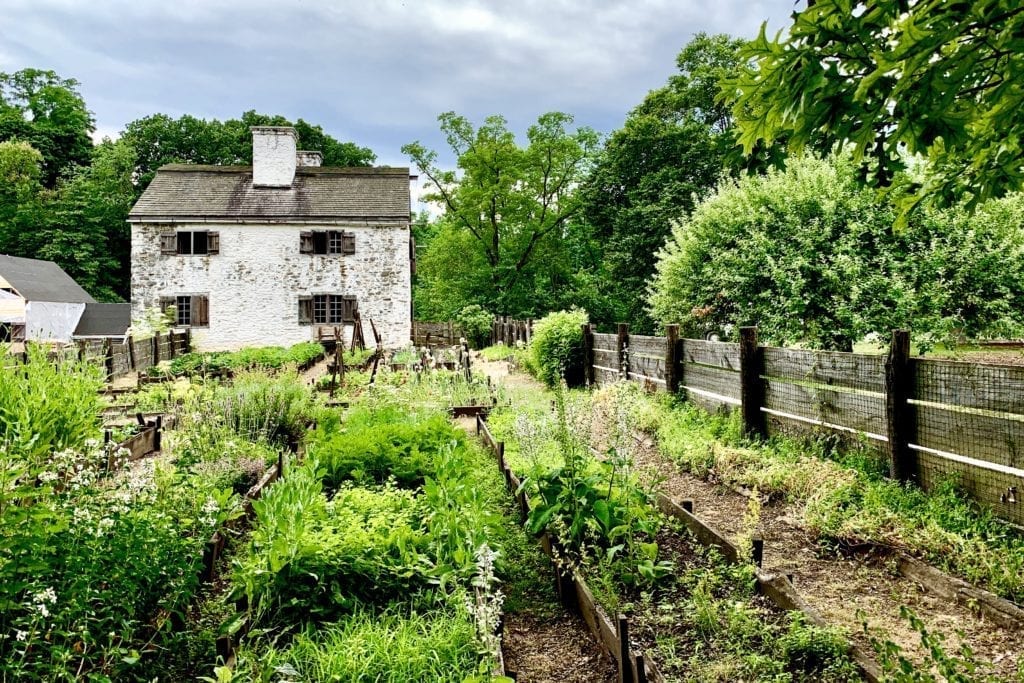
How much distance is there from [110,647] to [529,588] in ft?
7.44

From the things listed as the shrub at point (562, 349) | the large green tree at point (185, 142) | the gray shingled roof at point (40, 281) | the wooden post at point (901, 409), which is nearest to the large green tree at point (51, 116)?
the large green tree at point (185, 142)

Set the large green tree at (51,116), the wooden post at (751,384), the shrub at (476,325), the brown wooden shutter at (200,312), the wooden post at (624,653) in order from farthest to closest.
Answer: the large green tree at (51,116) < the shrub at (476,325) < the brown wooden shutter at (200,312) < the wooden post at (751,384) < the wooden post at (624,653)

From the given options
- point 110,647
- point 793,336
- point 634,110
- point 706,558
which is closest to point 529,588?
point 706,558

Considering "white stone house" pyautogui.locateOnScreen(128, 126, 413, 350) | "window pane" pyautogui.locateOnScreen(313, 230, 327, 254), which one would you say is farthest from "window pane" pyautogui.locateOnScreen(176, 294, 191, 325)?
"window pane" pyautogui.locateOnScreen(313, 230, 327, 254)

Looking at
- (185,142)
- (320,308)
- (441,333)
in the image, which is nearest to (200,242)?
(320,308)

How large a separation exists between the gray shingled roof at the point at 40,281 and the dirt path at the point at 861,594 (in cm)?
3629

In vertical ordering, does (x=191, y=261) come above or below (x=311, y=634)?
above

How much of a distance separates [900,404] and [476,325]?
Answer: 25.9m

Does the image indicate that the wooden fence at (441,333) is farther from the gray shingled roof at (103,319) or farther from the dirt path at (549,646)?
the dirt path at (549,646)

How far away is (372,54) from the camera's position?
45.8ft

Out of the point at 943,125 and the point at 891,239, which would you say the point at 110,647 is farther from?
the point at 891,239

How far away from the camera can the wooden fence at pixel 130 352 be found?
13.6 metres

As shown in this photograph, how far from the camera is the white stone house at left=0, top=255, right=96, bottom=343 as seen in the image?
31.5 metres

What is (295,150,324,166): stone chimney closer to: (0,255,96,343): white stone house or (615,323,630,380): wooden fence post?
(0,255,96,343): white stone house
